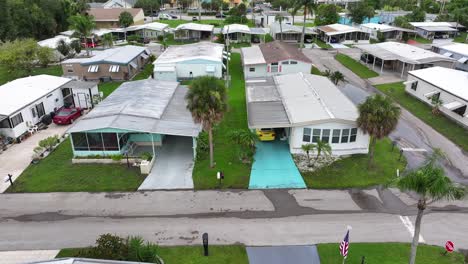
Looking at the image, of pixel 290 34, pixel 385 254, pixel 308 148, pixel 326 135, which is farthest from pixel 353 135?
pixel 290 34

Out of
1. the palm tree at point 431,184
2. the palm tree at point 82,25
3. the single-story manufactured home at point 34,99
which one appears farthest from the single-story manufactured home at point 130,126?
the palm tree at point 82,25

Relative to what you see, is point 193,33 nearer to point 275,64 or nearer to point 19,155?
point 275,64

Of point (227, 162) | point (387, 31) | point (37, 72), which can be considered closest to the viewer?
point (227, 162)

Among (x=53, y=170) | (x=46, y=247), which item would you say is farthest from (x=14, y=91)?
(x=46, y=247)

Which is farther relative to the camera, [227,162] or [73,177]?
[227,162]

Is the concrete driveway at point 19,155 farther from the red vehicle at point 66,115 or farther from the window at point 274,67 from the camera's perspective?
the window at point 274,67

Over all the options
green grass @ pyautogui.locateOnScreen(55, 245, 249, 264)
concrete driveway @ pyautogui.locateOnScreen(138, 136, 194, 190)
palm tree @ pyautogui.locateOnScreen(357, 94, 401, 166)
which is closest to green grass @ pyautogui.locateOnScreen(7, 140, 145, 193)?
concrete driveway @ pyautogui.locateOnScreen(138, 136, 194, 190)

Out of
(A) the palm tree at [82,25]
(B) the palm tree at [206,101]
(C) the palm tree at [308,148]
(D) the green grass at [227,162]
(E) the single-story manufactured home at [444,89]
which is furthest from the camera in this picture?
(A) the palm tree at [82,25]
